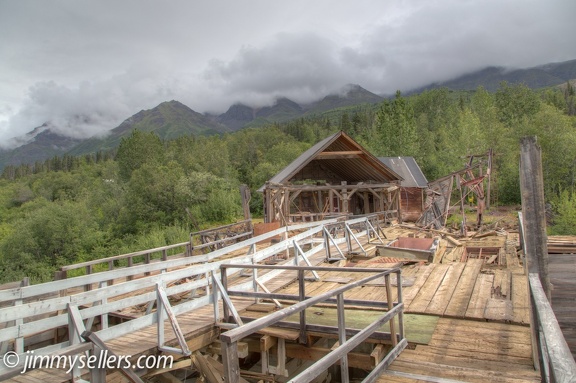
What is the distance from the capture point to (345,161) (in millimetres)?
26594

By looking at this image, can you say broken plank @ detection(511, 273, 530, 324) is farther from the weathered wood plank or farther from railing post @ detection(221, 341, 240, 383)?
railing post @ detection(221, 341, 240, 383)

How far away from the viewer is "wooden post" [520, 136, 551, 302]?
4062 mm

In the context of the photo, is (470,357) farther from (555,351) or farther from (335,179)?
(335,179)

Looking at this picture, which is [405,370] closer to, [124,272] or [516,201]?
[124,272]

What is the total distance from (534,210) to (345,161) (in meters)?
22.6

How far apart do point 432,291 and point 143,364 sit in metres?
5.28

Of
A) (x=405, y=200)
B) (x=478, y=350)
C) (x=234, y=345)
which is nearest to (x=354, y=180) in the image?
(x=405, y=200)

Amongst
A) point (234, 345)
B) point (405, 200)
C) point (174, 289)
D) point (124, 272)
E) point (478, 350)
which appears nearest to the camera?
point (234, 345)

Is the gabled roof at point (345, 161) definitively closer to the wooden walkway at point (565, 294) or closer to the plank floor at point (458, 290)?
the plank floor at point (458, 290)

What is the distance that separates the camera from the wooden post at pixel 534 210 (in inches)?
160

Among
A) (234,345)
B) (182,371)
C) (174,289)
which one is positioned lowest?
(182,371)

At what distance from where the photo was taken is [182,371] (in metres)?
7.93

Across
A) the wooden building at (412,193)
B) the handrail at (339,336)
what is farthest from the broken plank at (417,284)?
the wooden building at (412,193)

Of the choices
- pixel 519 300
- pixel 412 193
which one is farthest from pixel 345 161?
pixel 519 300
